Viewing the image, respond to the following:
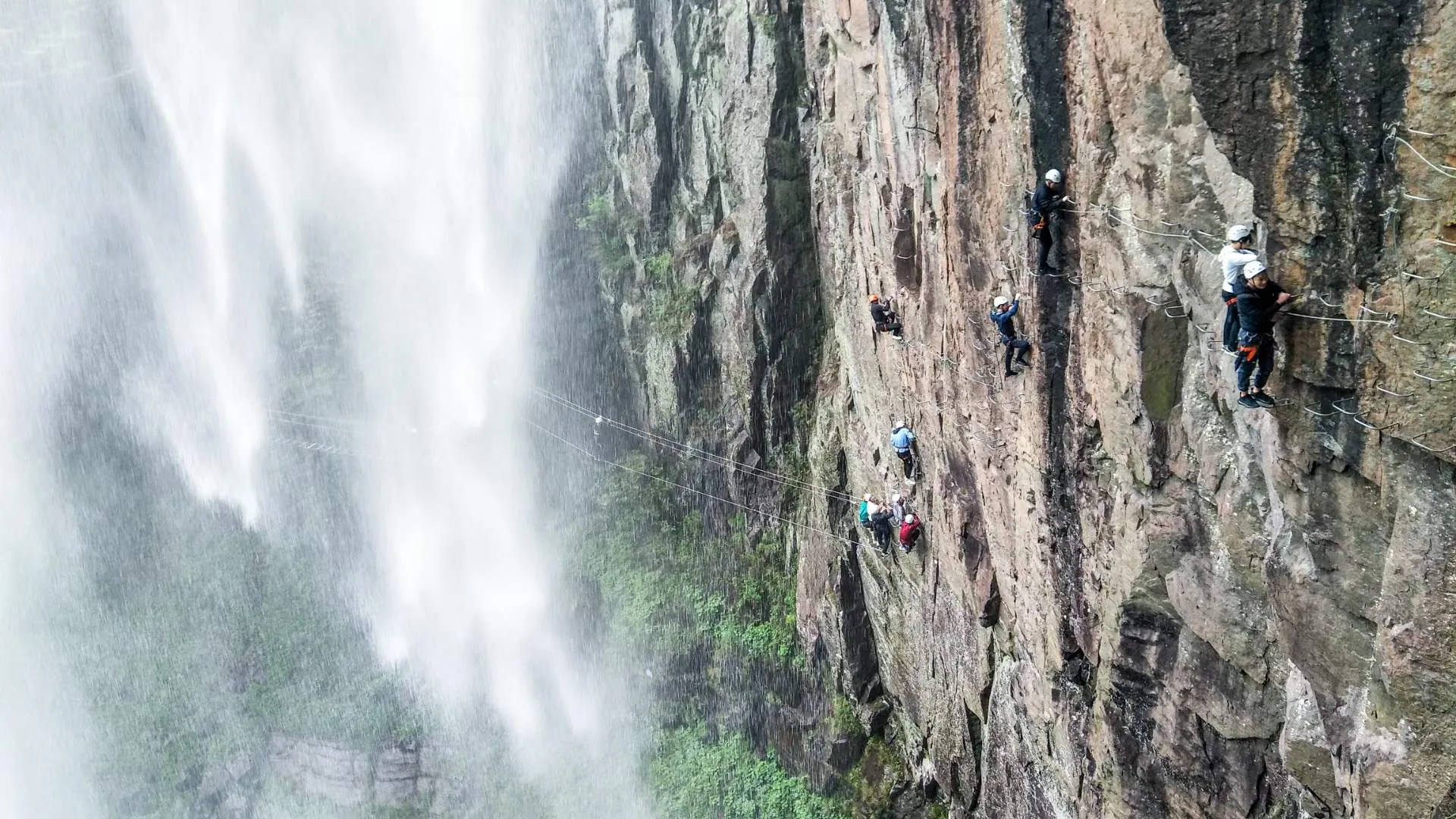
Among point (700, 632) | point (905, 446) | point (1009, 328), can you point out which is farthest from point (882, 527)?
point (700, 632)

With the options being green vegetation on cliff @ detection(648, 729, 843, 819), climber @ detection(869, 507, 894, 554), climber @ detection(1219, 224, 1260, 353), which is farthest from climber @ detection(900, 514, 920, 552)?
climber @ detection(1219, 224, 1260, 353)

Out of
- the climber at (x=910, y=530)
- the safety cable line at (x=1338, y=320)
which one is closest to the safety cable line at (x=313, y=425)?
the climber at (x=910, y=530)

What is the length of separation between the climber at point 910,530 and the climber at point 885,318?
2855 mm

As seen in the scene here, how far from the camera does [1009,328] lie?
909cm

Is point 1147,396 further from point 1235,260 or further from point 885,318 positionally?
point 885,318

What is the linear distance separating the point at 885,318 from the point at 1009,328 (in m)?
3.90

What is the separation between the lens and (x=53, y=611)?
88.8 ft

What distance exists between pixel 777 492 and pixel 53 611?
941 inches

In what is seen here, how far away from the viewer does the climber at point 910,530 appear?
13.6m

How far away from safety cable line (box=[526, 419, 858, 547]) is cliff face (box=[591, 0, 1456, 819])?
0.75 m

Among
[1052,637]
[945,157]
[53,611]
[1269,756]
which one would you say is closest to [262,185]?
[53,611]

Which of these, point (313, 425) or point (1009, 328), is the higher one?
point (1009, 328)

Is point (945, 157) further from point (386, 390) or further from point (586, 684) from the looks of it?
point (386, 390)

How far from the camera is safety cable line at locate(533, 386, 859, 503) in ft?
58.9
